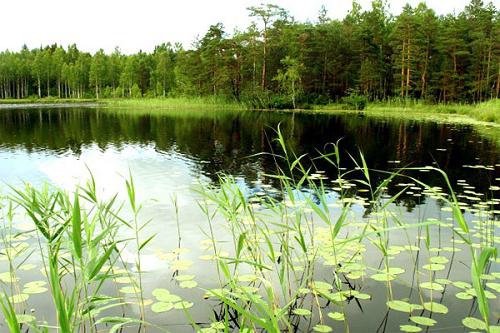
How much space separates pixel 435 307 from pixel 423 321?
0.43 metres

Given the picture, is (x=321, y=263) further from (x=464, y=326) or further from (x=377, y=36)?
(x=377, y=36)

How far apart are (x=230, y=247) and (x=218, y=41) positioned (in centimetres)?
5482

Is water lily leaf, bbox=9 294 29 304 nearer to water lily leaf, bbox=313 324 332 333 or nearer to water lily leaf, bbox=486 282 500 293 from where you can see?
water lily leaf, bbox=313 324 332 333

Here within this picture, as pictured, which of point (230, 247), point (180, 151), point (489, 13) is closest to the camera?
point (230, 247)

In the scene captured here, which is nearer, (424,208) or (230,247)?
(230,247)

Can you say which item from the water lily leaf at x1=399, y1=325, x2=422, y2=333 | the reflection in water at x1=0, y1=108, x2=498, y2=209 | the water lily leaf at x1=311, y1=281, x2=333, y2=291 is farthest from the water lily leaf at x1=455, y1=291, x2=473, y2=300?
the reflection in water at x1=0, y1=108, x2=498, y2=209

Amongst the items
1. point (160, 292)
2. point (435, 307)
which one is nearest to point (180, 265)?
point (160, 292)

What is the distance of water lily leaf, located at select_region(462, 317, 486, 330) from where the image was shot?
408 cm

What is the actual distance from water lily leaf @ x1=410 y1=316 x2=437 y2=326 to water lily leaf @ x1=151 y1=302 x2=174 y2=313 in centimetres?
252

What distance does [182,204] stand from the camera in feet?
30.5

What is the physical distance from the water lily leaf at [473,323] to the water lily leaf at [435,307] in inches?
10.8

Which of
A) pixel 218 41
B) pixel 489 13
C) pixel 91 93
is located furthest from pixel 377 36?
pixel 91 93

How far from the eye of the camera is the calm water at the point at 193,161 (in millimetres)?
7453

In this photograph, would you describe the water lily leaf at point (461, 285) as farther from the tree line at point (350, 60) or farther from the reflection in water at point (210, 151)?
the tree line at point (350, 60)
